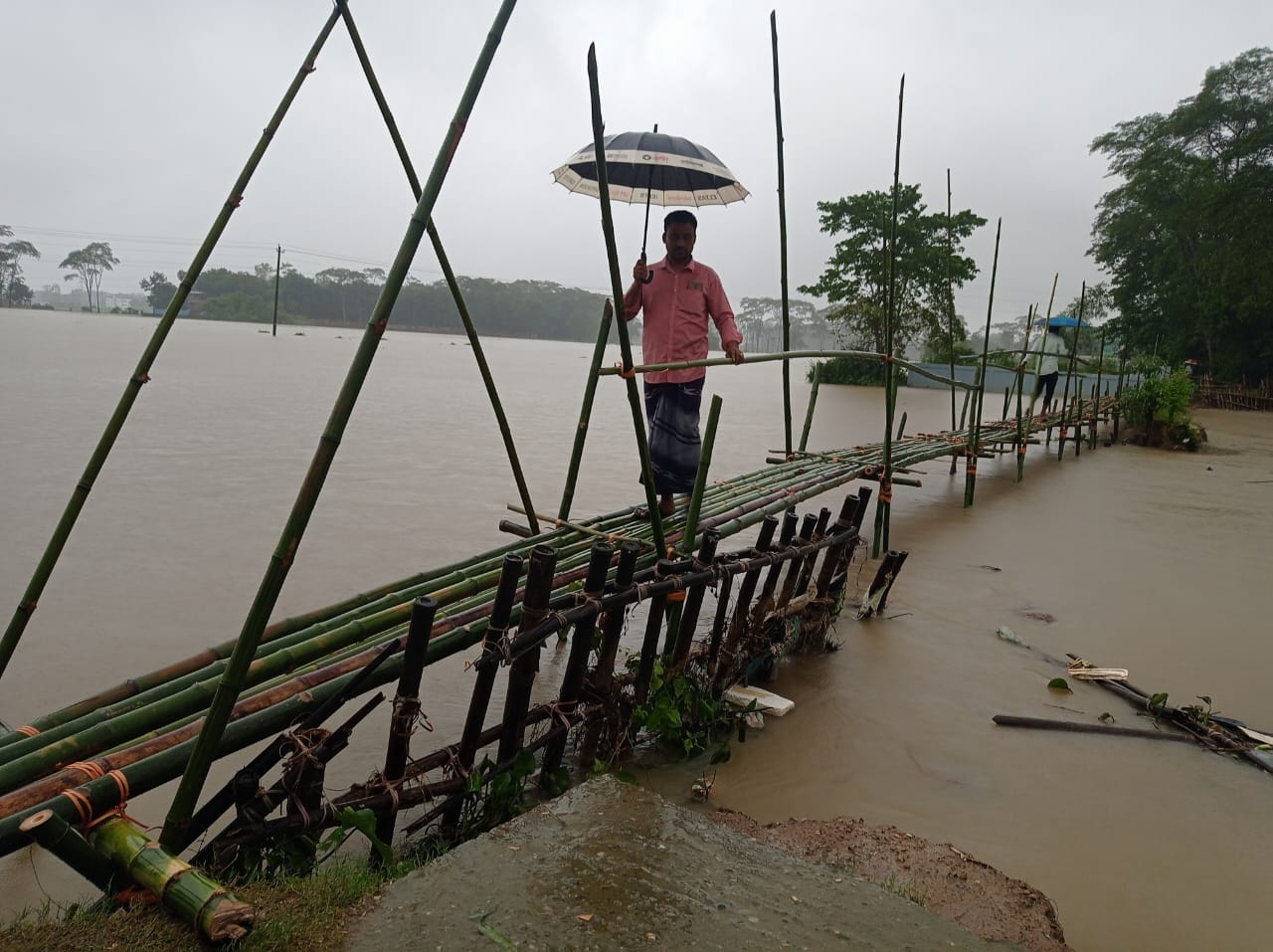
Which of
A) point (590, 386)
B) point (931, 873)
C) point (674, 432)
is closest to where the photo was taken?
point (931, 873)

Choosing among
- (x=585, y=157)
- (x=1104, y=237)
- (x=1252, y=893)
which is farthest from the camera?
(x=1104, y=237)

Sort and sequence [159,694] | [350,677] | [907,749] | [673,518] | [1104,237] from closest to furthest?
[350,677] < [159,694] < [907,749] < [673,518] < [1104,237]

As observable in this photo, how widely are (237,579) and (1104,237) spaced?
27.6 metres

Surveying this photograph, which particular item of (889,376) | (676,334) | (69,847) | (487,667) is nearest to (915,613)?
(889,376)

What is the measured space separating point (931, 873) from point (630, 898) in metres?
0.93

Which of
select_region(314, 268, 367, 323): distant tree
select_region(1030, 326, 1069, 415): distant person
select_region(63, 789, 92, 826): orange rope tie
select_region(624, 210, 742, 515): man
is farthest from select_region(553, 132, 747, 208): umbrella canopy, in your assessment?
select_region(314, 268, 367, 323): distant tree

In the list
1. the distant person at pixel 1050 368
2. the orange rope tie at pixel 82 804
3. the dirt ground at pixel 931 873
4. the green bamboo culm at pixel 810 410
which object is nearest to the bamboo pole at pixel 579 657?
the dirt ground at pixel 931 873

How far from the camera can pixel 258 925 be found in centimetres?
154

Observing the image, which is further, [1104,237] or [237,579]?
[1104,237]

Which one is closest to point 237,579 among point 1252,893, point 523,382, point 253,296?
point 1252,893

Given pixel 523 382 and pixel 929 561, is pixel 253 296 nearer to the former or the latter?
pixel 523 382

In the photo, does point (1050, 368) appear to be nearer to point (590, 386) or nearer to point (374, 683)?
point (590, 386)

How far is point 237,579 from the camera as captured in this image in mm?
4965

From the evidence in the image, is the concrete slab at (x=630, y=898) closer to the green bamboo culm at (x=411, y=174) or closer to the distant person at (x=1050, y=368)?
the green bamboo culm at (x=411, y=174)
